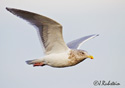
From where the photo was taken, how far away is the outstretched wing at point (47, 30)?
9273 millimetres

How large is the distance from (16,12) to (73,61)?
1.45 meters

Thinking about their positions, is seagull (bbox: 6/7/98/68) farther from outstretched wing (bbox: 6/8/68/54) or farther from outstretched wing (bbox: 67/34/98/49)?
outstretched wing (bbox: 67/34/98/49)

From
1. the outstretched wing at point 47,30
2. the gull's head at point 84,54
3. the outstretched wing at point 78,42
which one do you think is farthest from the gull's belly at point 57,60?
the outstretched wing at point 78,42

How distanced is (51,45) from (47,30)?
1.19 feet

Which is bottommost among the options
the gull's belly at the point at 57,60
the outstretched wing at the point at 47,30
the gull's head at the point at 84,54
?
the gull's belly at the point at 57,60

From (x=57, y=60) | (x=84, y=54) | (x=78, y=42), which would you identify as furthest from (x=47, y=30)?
(x=78, y=42)

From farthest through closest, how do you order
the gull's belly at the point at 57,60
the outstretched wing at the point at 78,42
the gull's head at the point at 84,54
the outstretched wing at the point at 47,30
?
the outstretched wing at the point at 78,42 → the gull's head at the point at 84,54 → the gull's belly at the point at 57,60 → the outstretched wing at the point at 47,30

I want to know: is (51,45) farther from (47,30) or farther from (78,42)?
(78,42)

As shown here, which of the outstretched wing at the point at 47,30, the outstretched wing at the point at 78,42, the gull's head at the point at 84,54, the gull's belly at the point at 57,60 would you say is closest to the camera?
the outstretched wing at the point at 47,30

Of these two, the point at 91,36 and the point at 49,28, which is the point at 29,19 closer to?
the point at 49,28

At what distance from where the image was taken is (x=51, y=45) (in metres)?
9.77

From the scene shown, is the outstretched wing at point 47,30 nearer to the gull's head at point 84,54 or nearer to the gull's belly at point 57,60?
the gull's belly at point 57,60

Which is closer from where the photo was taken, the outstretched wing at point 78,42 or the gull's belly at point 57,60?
the gull's belly at point 57,60

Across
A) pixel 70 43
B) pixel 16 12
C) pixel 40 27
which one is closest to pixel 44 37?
pixel 40 27
